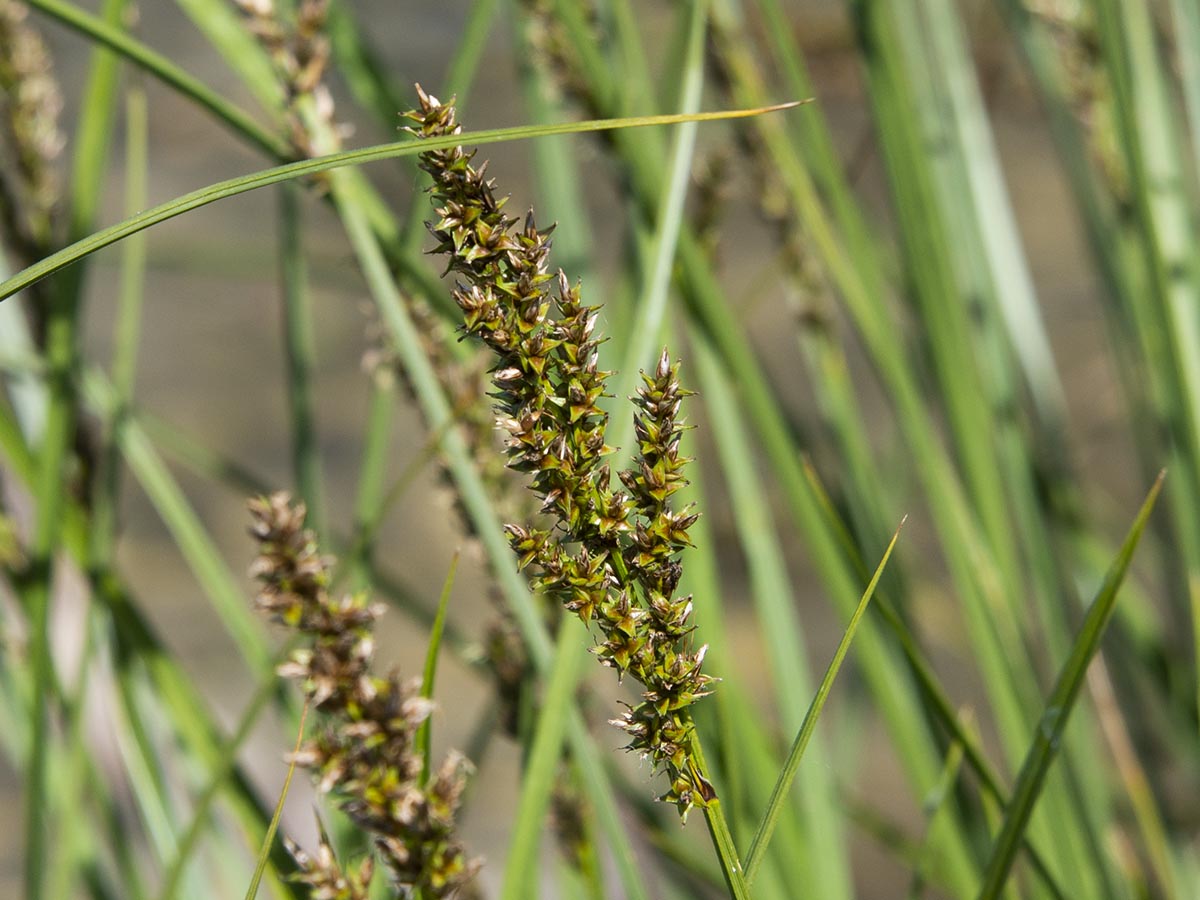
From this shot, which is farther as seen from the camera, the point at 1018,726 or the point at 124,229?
the point at 1018,726

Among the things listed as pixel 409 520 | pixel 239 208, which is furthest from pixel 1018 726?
pixel 239 208

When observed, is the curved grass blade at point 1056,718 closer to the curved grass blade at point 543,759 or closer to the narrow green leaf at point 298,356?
the curved grass blade at point 543,759

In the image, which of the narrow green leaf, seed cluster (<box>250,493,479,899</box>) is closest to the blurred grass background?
the narrow green leaf

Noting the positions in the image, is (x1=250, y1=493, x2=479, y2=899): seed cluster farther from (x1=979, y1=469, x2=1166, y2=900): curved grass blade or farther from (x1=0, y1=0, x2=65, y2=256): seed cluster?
(x1=0, y1=0, x2=65, y2=256): seed cluster

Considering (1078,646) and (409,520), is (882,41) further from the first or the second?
(409,520)

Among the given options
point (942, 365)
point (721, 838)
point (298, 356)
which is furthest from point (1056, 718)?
point (298, 356)
